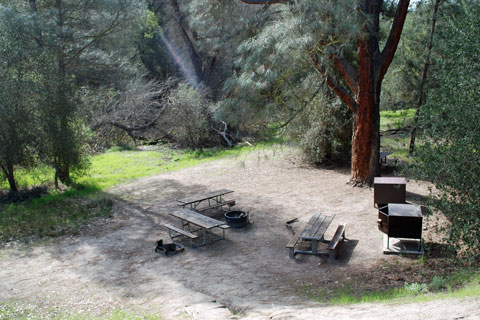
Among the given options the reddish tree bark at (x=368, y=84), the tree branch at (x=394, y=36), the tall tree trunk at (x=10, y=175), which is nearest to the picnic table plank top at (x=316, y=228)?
the reddish tree bark at (x=368, y=84)

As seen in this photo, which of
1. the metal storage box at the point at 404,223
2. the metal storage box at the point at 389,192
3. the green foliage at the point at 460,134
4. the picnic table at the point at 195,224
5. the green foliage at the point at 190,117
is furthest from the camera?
the green foliage at the point at 190,117

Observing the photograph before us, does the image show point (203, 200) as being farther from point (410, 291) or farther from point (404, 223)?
point (410, 291)

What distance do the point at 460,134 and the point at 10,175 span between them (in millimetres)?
10868

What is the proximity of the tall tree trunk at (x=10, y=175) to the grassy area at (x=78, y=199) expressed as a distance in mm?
294

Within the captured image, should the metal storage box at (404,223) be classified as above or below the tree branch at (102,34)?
below

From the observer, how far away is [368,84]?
10703mm

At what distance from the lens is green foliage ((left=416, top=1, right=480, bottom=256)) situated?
5.73 meters

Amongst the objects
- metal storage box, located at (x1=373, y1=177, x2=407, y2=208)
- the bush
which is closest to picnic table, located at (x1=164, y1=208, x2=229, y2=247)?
metal storage box, located at (x1=373, y1=177, x2=407, y2=208)

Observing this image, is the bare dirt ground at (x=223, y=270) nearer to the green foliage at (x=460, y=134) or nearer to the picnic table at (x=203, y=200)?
the picnic table at (x=203, y=200)

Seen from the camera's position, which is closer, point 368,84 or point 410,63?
point 368,84

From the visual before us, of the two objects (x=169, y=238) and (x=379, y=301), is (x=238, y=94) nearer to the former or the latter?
(x=169, y=238)

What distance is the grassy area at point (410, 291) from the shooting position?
5.13 m

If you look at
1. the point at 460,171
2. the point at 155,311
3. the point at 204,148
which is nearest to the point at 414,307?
the point at 460,171

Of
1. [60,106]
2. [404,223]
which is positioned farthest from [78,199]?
[404,223]
